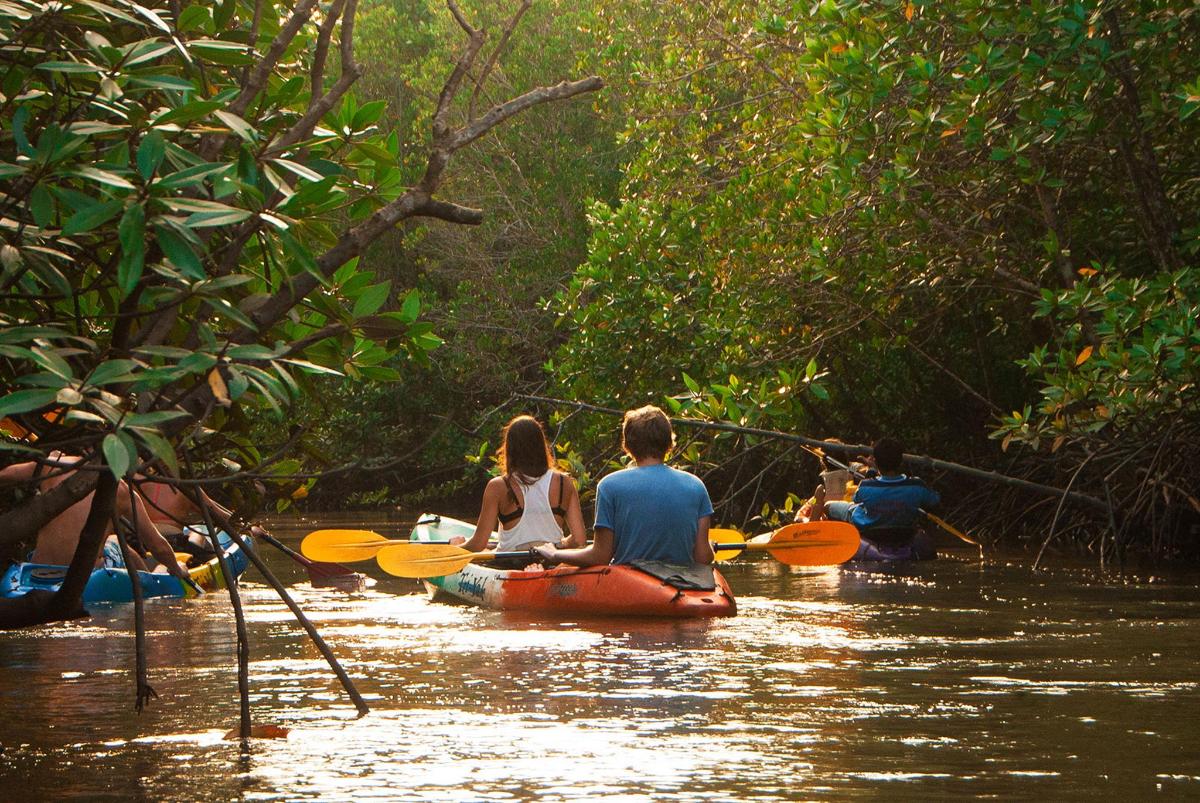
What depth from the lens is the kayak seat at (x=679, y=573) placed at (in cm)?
964

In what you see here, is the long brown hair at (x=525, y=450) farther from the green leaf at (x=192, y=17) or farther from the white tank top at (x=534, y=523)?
the green leaf at (x=192, y=17)

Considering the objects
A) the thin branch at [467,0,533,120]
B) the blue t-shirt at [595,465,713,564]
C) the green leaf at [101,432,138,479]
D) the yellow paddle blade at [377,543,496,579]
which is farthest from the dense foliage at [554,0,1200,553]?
the green leaf at [101,432,138,479]

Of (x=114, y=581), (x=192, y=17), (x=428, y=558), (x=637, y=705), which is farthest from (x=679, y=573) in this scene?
(x=192, y=17)

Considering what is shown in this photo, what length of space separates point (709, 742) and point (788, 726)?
0.46 meters

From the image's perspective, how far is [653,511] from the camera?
937cm

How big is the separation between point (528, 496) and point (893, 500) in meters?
4.06

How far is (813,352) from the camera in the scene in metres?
16.5

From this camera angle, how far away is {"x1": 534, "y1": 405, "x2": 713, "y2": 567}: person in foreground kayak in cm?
927

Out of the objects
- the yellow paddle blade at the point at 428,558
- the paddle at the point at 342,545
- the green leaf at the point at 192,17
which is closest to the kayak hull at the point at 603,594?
the yellow paddle blade at the point at 428,558

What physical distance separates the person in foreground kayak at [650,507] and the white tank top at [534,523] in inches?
37.1

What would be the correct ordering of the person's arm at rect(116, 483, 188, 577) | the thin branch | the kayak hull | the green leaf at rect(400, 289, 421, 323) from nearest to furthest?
the thin branch < the green leaf at rect(400, 289, 421, 323) < the kayak hull < the person's arm at rect(116, 483, 188, 577)

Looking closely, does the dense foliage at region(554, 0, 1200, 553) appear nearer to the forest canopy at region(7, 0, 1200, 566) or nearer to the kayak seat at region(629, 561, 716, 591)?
the forest canopy at region(7, 0, 1200, 566)

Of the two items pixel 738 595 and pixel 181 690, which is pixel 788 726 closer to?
pixel 181 690

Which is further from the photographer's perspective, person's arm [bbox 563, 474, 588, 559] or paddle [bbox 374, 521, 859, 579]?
paddle [bbox 374, 521, 859, 579]
